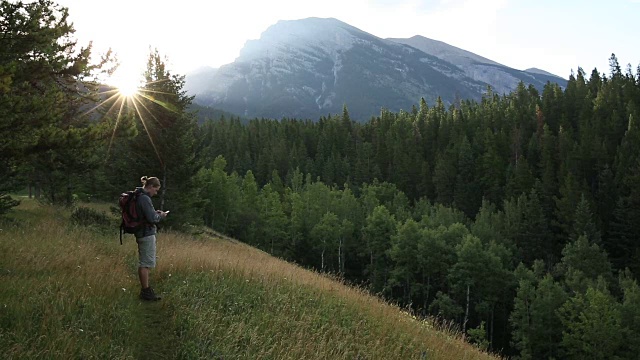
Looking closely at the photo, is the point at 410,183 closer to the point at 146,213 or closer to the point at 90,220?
the point at 90,220

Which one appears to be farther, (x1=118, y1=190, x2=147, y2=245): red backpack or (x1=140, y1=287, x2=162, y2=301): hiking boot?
(x1=118, y1=190, x2=147, y2=245): red backpack

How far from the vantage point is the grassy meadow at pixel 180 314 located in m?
5.79

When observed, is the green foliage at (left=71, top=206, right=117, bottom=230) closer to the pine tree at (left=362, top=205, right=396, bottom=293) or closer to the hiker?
the hiker

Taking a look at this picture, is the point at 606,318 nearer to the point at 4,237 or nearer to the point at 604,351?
the point at 604,351

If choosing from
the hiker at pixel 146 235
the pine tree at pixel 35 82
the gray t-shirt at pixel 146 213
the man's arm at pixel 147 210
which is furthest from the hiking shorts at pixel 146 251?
the pine tree at pixel 35 82

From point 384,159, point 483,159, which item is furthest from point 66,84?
point 384,159

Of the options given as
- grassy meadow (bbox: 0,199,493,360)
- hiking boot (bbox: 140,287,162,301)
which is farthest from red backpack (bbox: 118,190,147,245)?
hiking boot (bbox: 140,287,162,301)

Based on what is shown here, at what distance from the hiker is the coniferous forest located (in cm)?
264

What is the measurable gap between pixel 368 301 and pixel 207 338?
5965 mm

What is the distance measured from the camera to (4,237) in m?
10.2

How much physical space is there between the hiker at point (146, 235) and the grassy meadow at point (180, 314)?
1.28 ft

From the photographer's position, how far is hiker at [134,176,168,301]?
26.9ft

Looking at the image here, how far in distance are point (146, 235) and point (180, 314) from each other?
2.10m

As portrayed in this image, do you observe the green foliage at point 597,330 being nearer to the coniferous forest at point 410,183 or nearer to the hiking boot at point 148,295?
the coniferous forest at point 410,183
